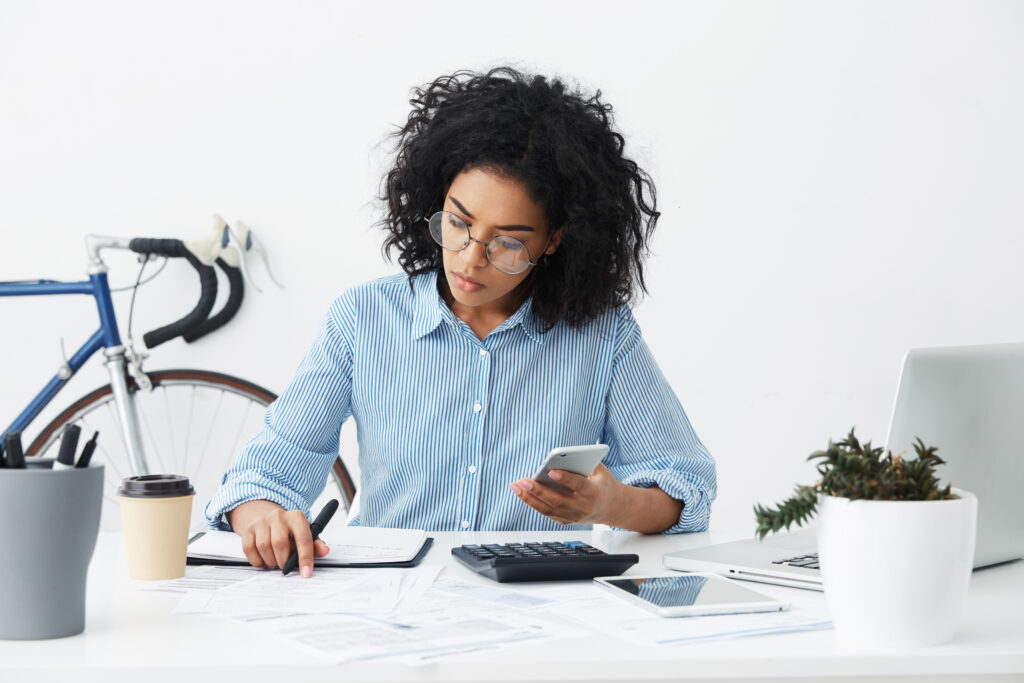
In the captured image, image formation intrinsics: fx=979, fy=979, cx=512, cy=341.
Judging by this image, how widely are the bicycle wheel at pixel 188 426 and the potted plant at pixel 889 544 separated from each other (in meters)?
1.94

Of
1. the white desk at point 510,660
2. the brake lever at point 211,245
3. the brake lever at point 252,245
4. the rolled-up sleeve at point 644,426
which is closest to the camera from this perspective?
the white desk at point 510,660

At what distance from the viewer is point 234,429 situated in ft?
8.57

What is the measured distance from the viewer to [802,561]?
1.02m

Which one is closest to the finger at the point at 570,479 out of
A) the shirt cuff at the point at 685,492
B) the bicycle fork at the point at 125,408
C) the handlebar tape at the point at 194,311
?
the shirt cuff at the point at 685,492

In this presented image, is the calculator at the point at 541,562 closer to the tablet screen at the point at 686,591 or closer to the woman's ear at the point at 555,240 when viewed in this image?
the tablet screen at the point at 686,591

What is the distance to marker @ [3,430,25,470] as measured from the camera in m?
0.71

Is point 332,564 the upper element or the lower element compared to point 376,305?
lower

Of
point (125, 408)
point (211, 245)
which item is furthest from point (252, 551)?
point (211, 245)

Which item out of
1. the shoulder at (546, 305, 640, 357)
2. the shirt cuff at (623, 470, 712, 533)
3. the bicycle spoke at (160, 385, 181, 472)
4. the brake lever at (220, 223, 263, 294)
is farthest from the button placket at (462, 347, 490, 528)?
the bicycle spoke at (160, 385, 181, 472)

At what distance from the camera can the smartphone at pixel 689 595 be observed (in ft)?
2.69

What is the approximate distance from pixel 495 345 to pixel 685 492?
367 millimetres

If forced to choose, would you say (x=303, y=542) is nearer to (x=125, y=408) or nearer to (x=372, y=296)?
(x=372, y=296)

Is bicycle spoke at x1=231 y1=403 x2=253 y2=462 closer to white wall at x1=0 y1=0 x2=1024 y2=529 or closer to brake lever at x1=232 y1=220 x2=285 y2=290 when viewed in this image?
white wall at x1=0 y1=0 x2=1024 y2=529

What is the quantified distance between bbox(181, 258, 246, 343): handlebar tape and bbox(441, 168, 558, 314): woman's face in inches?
51.0
